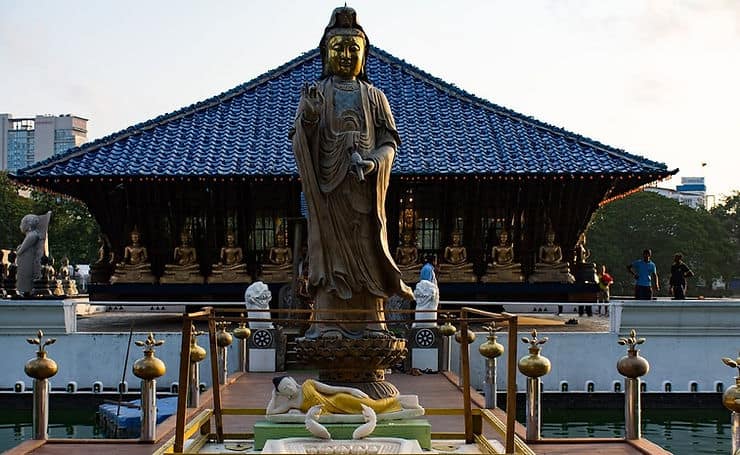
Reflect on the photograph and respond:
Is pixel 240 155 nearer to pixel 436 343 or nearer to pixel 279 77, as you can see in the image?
pixel 279 77

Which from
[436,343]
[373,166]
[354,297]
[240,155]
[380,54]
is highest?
[380,54]

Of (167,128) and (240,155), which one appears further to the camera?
(167,128)

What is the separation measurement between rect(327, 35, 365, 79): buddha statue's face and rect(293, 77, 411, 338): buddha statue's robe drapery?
0.93 feet

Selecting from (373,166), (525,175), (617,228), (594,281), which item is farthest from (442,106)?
(617,228)

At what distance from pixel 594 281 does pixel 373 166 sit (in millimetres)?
13708

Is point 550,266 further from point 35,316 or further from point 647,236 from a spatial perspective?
point 647,236

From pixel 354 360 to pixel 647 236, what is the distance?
137 feet

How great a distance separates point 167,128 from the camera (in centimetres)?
2241

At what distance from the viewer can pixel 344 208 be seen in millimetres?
8672

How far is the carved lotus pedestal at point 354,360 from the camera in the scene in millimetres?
7988

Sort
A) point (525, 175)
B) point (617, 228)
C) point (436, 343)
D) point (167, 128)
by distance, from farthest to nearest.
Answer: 1. point (617, 228)
2. point (167, 128)
3. point (525, 175)
4. point (436, 343)

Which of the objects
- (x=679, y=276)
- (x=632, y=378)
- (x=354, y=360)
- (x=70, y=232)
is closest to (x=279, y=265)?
(x=679, y=276)

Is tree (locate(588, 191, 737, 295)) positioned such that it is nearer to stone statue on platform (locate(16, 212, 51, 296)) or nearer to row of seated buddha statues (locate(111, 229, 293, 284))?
row of seated buddha statues (locate(111, 229, 293, 284))

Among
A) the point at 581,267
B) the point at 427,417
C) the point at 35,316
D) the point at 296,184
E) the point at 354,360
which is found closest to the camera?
the point at 354,360
